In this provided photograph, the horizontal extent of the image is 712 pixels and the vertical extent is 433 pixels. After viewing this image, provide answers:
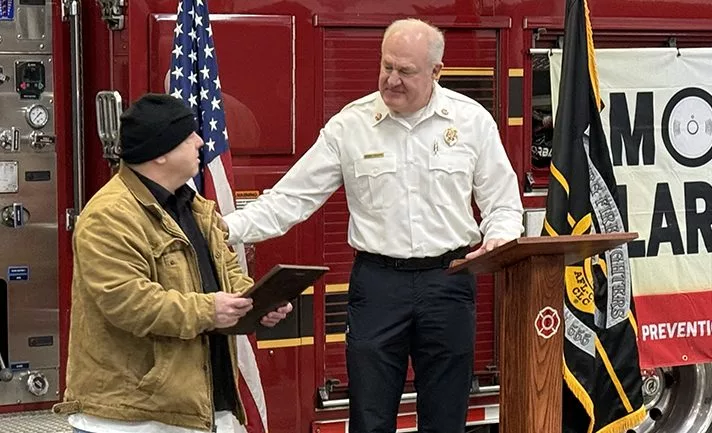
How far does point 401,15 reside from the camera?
5.32 meters

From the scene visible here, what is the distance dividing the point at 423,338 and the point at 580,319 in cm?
117

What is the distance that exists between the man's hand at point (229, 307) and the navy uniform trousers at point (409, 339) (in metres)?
1.18

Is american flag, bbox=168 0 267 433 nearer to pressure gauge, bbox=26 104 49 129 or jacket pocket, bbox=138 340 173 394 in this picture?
pressure gauge, bbox=26 104 49 129

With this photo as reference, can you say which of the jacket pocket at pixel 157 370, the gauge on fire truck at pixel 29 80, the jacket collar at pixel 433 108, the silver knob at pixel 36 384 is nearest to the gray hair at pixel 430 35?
the jacket collar at pixel 433 108

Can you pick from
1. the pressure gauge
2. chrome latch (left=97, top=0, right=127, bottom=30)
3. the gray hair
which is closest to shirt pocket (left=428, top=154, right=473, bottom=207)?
the gray hair

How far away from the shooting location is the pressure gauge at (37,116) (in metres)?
5.45

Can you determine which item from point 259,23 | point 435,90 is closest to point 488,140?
point 435,90

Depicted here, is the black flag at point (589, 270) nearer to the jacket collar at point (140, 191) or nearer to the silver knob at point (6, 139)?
the jacket collar at point (140, 191)

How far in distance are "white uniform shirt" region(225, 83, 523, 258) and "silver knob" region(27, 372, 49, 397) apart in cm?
154

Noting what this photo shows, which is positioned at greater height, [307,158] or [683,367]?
[307,158]

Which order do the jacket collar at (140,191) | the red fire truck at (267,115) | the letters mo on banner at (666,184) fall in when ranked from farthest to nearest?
1. the letters mo on banner at (666,184)
2. the red fire truck at (267,115)
3. the jacket collar at (140,191)

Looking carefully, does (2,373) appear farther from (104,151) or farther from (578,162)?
(578,162)

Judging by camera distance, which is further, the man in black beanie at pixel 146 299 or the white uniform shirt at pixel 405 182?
the white uniform shirt at pixel 405 182

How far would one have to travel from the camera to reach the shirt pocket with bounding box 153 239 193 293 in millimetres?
3438
